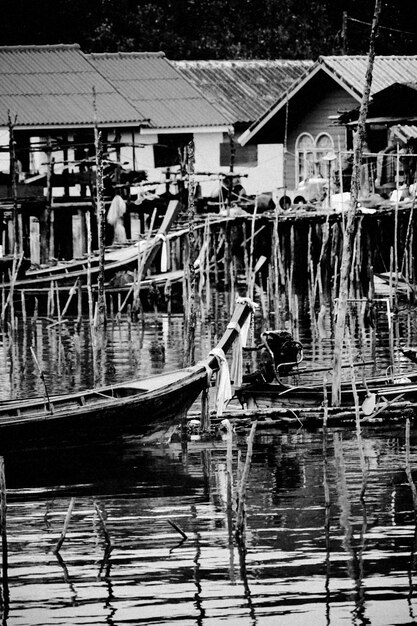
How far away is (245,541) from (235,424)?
344 cm

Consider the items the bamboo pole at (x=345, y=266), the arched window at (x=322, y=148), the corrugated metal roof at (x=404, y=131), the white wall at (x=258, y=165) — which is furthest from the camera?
the white wall at (x=258, y=165)

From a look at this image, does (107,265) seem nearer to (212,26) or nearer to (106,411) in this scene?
(106,411)

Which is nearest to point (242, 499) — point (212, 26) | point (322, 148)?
point (322, 148)

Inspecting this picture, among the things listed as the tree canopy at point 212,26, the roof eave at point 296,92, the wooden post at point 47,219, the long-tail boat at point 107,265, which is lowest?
the long-tail boat at point 107,265

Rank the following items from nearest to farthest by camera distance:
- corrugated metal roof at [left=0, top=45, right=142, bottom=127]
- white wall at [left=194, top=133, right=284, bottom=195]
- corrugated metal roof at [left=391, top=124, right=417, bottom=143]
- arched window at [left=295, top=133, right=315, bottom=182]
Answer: corrugated metal roof at [left=391, top=124, right=417, bottom=143]
corrugated metal roof at [left=0, top=45, right=142, bottom=127]
arched window at [left=295, top=133, right=315, bottom=182]
white wall at [left=194, top=133, right=284, bottom=195]

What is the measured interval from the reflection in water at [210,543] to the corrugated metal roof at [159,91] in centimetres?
1986

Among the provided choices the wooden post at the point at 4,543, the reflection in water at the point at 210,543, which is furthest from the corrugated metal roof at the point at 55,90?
the wooden post at the point at 4,543

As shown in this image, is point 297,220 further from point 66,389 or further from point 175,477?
point 175,477

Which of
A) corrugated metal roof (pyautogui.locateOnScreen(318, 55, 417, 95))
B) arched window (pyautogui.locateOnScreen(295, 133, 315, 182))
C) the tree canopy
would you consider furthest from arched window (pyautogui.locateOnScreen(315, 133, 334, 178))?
the tree canopy

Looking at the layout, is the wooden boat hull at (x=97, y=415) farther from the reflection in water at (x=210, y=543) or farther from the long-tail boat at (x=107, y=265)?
the long-tail boat at (x=107, y=265)

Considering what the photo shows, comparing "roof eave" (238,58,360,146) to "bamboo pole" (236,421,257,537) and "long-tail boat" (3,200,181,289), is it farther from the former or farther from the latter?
"bamboo pole" (236,421,257,537)

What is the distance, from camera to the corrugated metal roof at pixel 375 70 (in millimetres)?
27969

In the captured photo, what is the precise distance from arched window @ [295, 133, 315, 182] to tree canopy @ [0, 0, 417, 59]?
9.72 meters

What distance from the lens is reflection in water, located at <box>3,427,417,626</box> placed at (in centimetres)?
749
